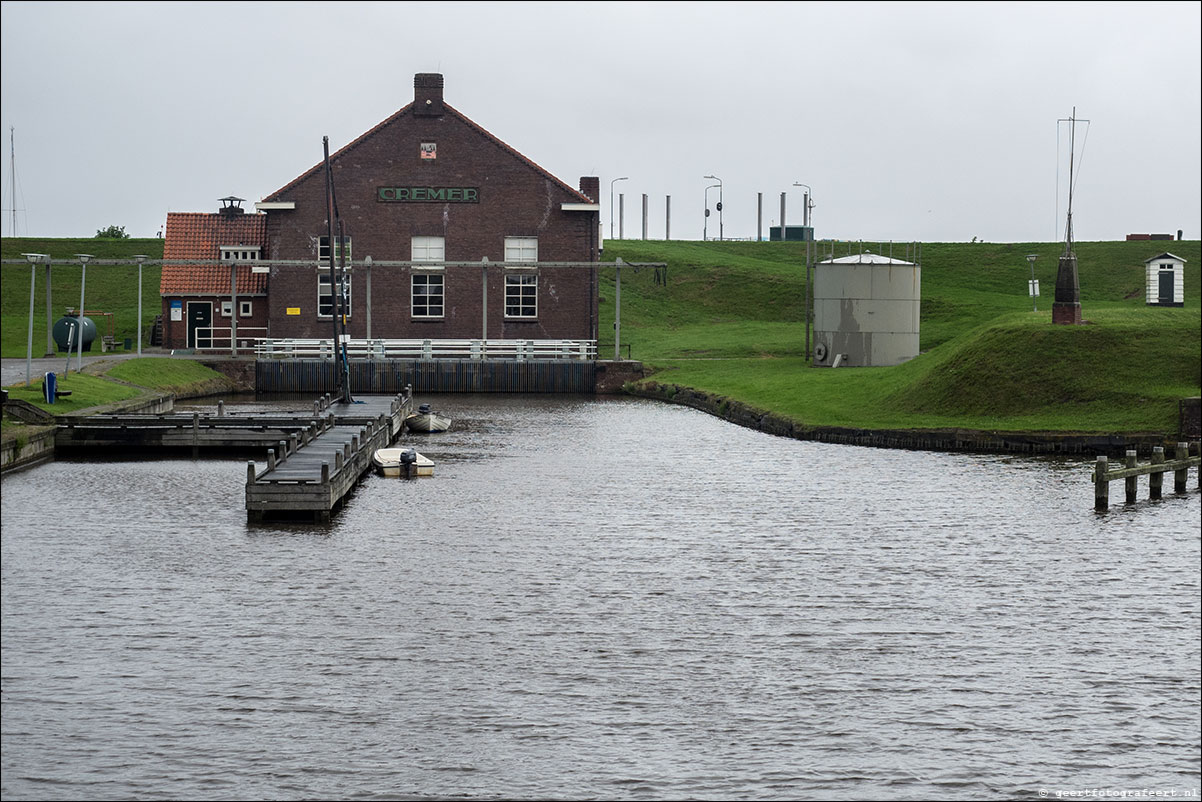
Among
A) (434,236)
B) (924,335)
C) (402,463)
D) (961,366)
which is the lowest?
(402,463)

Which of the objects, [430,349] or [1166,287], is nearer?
[430,349]

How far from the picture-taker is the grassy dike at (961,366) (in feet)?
149

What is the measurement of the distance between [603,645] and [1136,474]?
56.0 ft

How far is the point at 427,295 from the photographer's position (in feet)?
245

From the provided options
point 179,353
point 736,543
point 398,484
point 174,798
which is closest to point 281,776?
point 174,798

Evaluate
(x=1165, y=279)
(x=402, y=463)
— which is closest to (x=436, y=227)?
(x=1165, y=279)

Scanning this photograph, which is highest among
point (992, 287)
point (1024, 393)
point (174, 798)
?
point (992, 287)

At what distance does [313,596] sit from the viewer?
2352 cm

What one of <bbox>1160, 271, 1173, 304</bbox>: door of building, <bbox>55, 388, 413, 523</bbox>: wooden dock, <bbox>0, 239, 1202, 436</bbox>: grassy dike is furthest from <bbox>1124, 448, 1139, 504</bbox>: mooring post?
<bbox>1160, 271, 1173, 304</bbox>: door of building

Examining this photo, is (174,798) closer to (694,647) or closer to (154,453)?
(694,647)

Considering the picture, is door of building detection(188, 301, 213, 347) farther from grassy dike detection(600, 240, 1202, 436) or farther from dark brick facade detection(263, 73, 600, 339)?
grassy dike detection(600, 240, 1202, 436)

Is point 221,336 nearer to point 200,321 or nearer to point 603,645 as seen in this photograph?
point 200,321

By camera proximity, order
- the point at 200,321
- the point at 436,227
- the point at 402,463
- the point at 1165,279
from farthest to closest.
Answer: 1. the point at 200,321
2. the point at 436,227
3. the point at 1165,279
4. the point at 402,463

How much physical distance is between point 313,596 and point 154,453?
21161 mm
